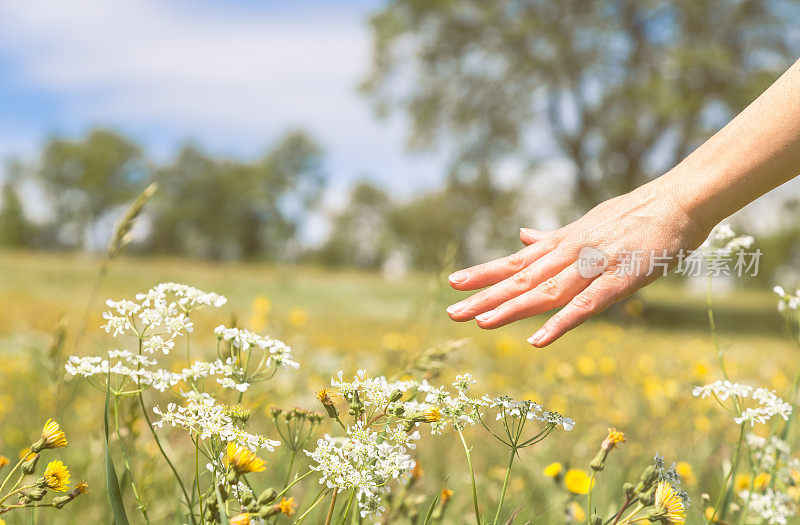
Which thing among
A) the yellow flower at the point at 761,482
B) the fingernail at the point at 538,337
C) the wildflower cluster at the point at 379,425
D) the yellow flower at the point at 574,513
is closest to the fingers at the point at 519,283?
the fingernail at the point at 538,337

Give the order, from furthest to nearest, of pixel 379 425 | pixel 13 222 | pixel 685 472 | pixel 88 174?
pixel 13 222 → pixel 88 174 → pixel 685 472 → pixel 379 425

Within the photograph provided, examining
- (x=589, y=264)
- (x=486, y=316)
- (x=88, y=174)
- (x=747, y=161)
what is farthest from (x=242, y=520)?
(x=88, y=174)

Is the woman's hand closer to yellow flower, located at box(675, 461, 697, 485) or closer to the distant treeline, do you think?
yellow flower, located at box(675, 461, 697, 485)

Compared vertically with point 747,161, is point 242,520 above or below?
below

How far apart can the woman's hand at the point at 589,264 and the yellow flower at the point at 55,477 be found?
2.37 feet

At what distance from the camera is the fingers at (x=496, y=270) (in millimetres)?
1333

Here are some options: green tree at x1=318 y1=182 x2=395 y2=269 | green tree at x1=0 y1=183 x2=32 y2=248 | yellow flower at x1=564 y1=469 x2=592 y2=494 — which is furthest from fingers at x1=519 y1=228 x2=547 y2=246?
green tree at x1=0 y1=183 x2=32 y2=248

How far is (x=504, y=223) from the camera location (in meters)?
16.2

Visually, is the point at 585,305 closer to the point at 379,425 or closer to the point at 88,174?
the point at 379,425

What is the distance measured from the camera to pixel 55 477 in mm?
925

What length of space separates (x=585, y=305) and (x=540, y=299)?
0.29 feet

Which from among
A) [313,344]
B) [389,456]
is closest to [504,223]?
[313,344]

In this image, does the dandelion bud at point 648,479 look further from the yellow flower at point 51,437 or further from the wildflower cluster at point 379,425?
the yellow flower at point 51,437

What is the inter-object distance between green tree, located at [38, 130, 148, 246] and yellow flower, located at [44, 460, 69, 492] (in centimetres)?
4835
